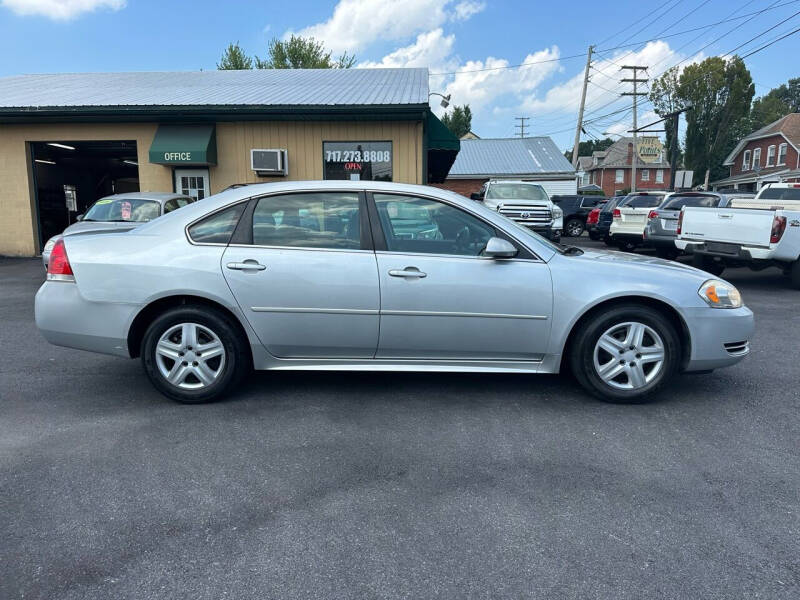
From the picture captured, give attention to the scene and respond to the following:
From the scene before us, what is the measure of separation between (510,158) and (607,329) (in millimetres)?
33740

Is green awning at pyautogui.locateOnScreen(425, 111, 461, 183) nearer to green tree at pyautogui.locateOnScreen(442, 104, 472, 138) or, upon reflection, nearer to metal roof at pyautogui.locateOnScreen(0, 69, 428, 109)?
metal roof at pyautogui.locateOnScreen(0, 69, 428, 109)

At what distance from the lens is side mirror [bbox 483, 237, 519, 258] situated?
13.2ft

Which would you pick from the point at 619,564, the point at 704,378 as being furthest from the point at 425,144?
the point at 619,564

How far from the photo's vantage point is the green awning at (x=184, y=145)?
13023mm

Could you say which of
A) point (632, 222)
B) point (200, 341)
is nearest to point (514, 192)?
point (632, 222)

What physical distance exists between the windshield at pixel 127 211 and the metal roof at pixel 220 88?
396 cm

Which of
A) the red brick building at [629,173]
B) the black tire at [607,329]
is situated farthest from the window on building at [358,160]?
the red brick building at [629,173]

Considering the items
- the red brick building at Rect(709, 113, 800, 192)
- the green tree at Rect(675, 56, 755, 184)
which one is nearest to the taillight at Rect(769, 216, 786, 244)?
the red brick building at Rect(709, 113, 800, 192)

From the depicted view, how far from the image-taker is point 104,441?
142 inches

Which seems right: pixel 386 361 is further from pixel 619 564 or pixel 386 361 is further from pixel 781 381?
pixel 781 381

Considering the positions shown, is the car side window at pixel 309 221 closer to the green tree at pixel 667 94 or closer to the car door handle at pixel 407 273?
the car door handle at pixel 407 273

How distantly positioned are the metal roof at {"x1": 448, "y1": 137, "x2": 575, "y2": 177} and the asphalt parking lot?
30771 mm

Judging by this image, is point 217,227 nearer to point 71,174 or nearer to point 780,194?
point 780,194

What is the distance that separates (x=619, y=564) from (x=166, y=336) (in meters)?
3.18
